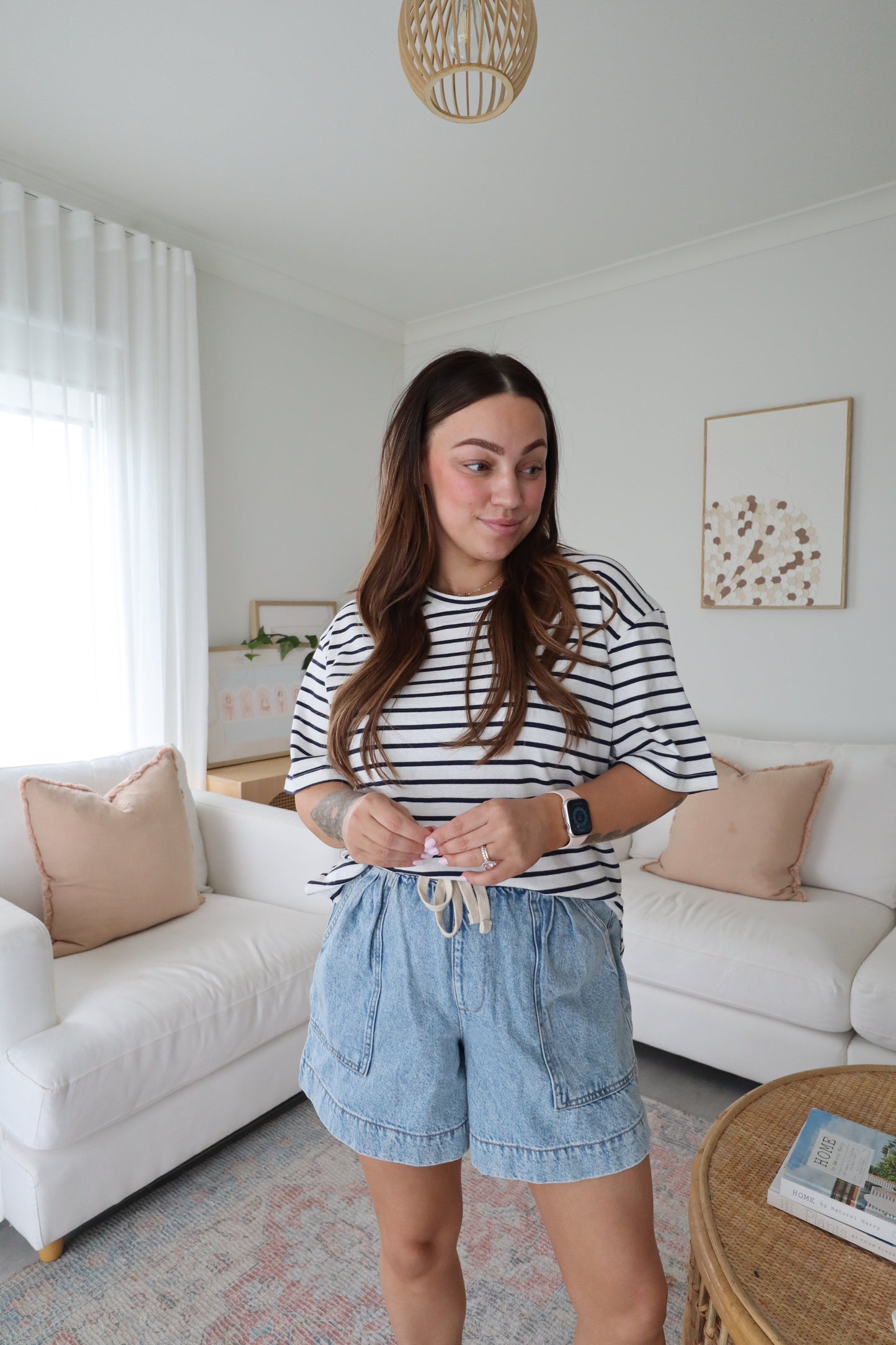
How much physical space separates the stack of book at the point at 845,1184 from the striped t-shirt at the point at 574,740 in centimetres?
48

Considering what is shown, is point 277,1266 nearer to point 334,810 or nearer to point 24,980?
point 24,980

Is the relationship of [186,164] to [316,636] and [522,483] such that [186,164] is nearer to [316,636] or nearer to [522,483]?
[316,636]

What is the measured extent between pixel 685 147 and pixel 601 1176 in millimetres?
2652

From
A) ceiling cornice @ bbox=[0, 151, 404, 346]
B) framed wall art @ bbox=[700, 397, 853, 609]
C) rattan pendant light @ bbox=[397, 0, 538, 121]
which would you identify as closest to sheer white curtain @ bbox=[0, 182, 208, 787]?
ceiling cornice @ bbox=[0, 151, 404, 346]

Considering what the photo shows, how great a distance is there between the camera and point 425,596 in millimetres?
1118

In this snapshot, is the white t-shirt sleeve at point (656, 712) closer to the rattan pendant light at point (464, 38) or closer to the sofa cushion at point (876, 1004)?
the rattan pendant light at point (464, 38)

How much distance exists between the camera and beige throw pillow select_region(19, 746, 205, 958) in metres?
2.09

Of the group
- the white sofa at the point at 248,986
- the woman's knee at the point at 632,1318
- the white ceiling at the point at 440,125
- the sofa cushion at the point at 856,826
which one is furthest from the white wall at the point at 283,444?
the woman's knee at the point at 632,1318

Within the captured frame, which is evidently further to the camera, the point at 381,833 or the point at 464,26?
the point at 464,26

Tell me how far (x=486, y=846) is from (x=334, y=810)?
8.9 inches

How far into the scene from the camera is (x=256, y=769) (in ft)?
10.6

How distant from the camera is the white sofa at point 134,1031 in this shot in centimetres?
161

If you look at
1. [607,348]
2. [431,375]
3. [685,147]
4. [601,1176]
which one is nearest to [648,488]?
[607,348]

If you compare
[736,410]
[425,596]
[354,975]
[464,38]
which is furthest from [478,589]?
[736,410]
